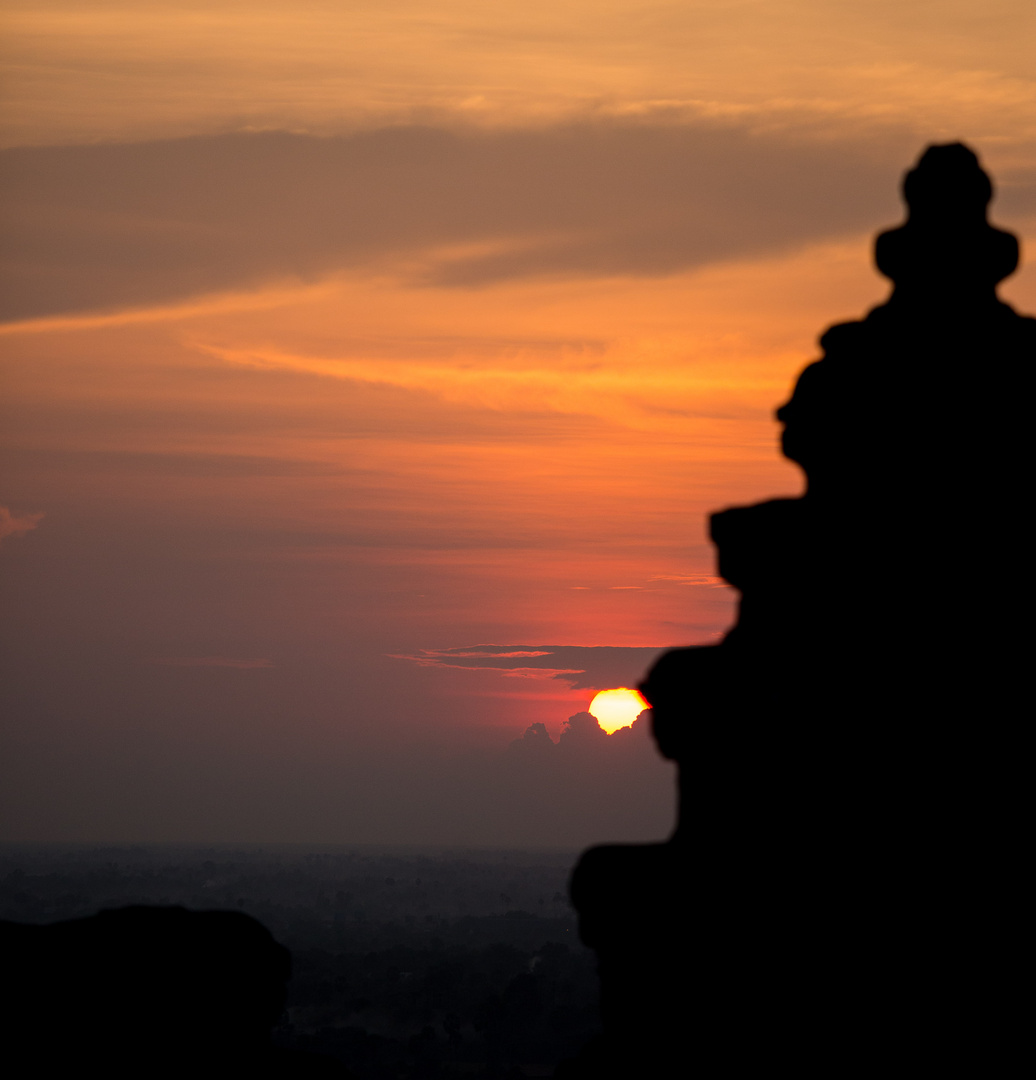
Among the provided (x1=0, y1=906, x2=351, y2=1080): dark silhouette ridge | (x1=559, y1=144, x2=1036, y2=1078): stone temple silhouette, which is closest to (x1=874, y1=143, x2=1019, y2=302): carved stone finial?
(x1=559, y1=144, x2=1036, y2=1078): stone temple silhouette

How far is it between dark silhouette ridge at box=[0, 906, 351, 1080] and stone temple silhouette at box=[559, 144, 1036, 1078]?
528 cm

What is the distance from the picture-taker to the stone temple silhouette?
43.8 feet

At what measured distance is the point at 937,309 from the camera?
1477 cm

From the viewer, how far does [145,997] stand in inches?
722

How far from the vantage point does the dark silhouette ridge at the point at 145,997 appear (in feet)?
58.6

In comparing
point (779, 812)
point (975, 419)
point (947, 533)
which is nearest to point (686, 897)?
point (779, 812)

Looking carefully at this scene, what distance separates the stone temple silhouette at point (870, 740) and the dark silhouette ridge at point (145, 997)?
208 inches

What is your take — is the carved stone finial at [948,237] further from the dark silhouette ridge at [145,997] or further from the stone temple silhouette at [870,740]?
the dark silhouette ridge at [145,997]

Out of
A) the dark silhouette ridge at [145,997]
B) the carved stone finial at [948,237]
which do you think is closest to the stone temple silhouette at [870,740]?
the carved stone finial at [948,237]

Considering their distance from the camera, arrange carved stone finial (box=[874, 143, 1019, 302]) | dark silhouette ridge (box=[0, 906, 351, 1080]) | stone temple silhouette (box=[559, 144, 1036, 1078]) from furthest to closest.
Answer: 1. dark silhouette ridge (box=[0, 906, 351, 1080])
2. carved stone finial (box=[874, 143, 1019, 302])
3. stone temple silhouette (box=[559, 144, 1036, 1078])

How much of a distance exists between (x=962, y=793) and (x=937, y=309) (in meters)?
5.04

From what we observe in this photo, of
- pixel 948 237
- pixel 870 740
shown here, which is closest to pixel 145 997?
pixel 870 740

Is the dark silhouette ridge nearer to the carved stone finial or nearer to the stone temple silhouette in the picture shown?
the stone temple silhouette

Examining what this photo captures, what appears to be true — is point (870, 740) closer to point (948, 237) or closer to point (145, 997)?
point (948, 237)
